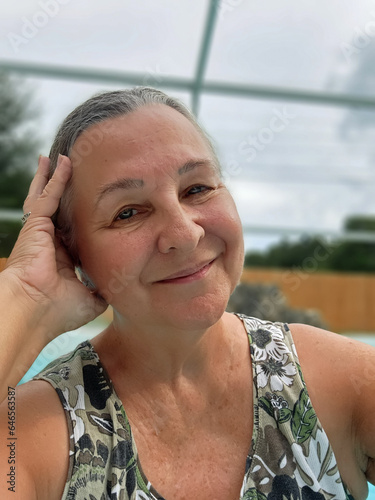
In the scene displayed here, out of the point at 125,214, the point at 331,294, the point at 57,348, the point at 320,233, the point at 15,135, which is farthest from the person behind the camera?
the point at 320,233

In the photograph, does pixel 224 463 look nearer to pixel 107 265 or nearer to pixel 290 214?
pixel 107 265

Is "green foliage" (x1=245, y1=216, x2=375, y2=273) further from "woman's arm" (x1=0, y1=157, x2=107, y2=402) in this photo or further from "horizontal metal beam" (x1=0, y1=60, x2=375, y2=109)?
"woman's arm" (x1=0, y1=157, x2=107, y2=402)

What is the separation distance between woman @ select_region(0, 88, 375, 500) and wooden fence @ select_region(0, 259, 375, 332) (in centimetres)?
436

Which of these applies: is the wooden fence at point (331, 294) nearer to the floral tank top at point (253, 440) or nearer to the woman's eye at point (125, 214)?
the floral tank top at point (253, 440)

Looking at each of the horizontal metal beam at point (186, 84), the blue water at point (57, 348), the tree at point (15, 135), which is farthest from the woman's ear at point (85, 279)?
the horizontal metal beam at point (186, 84)

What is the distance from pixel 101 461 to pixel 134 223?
0.54 meters

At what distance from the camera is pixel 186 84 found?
5.89m

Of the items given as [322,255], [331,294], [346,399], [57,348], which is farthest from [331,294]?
[346,399]

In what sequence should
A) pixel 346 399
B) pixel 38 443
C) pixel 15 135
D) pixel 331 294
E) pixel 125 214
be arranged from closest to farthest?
pixel 38 443
pixel 125 214
pixel 346 399
pixel 15 135
pixel 331 294

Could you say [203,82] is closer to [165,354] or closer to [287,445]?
[165,354]

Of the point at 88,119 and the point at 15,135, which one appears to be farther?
the point at 15,135

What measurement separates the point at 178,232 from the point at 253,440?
1.75ft

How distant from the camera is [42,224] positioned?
Result: 1462mm

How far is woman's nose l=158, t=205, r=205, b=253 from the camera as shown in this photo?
1249 millimetres
